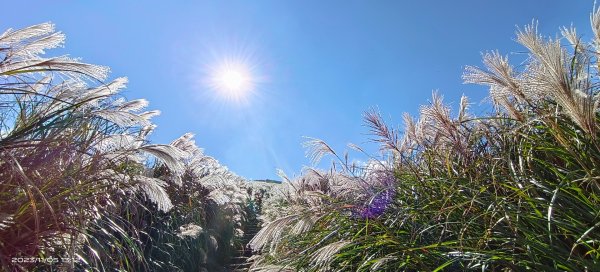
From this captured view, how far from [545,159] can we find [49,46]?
3273 mm

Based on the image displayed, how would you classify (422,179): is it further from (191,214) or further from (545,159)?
(191,214)

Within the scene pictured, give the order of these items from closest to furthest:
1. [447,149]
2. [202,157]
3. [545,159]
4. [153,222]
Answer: [545,159] < [447,149] < [153,222] < [202,157]

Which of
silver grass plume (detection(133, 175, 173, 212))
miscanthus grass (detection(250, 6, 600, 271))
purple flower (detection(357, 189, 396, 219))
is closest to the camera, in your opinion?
miscanthus grass (detection(250, 6, 600, 271))

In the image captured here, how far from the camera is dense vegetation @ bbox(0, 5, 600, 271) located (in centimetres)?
213

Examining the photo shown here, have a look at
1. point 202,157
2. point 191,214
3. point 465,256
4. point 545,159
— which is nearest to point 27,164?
point 465,256

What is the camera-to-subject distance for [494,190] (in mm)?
2799

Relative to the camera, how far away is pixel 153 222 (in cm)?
538

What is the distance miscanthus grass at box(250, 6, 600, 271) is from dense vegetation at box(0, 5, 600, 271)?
11 millimetres

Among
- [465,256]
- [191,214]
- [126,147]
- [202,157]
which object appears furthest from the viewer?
[202,157]

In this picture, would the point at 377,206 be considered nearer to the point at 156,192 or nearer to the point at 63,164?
the point at 156,192

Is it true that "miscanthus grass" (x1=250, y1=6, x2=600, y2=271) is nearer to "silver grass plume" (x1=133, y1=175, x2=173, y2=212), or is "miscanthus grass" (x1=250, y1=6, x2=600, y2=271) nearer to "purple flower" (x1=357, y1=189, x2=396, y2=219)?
"purple flower" (x1=357, y1=189, x2=396, y2=219)

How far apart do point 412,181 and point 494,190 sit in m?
0.68

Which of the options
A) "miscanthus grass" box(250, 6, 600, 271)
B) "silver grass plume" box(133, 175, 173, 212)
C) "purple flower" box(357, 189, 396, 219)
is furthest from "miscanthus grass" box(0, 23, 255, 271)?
"purple flower" box(357, 189, 396, 219)

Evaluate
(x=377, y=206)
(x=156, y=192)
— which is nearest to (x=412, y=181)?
(x=377, y=206)
